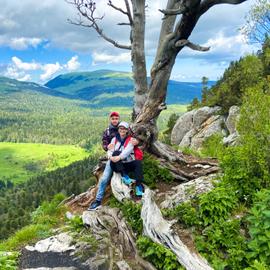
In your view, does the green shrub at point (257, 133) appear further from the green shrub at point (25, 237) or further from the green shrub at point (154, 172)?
the green shrub at point (25, 237)

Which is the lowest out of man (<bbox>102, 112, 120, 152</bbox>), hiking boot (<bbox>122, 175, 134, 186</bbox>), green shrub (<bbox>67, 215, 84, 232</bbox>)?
green shrub (<bbox>67, 215, 84, 232</bbox>)

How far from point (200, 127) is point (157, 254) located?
50245 mm

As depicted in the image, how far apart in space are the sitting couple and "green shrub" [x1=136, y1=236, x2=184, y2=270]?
9.71ft

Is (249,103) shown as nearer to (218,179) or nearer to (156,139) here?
(218,179)

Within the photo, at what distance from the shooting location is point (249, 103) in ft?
39.0

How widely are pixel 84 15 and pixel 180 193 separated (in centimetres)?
865

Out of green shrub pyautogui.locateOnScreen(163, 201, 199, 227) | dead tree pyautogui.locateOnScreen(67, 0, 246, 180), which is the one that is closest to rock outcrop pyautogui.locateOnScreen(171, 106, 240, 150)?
dead tree pyautogui.locateOnScreen(67, 0, 246, 180)

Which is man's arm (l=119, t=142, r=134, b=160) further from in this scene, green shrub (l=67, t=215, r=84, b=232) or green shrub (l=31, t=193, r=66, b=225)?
green shrub (l=31, t=193, r=66, b=225)

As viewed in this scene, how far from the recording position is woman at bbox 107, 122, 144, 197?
43.4 feet

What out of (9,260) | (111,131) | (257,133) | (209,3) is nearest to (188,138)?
(111,131)

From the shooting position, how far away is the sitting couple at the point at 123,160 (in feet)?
43.5

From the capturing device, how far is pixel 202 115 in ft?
197

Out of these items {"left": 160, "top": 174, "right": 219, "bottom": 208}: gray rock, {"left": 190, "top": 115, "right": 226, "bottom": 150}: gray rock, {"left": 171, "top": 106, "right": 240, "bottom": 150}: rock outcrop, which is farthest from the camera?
{"left": 190, "top": 115, "right": 226, "bottom": 150}: gray rock

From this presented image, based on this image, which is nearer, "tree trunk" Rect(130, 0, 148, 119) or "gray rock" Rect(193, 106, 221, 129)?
"tree trunk" Rect(130, 0, 148, 119)
